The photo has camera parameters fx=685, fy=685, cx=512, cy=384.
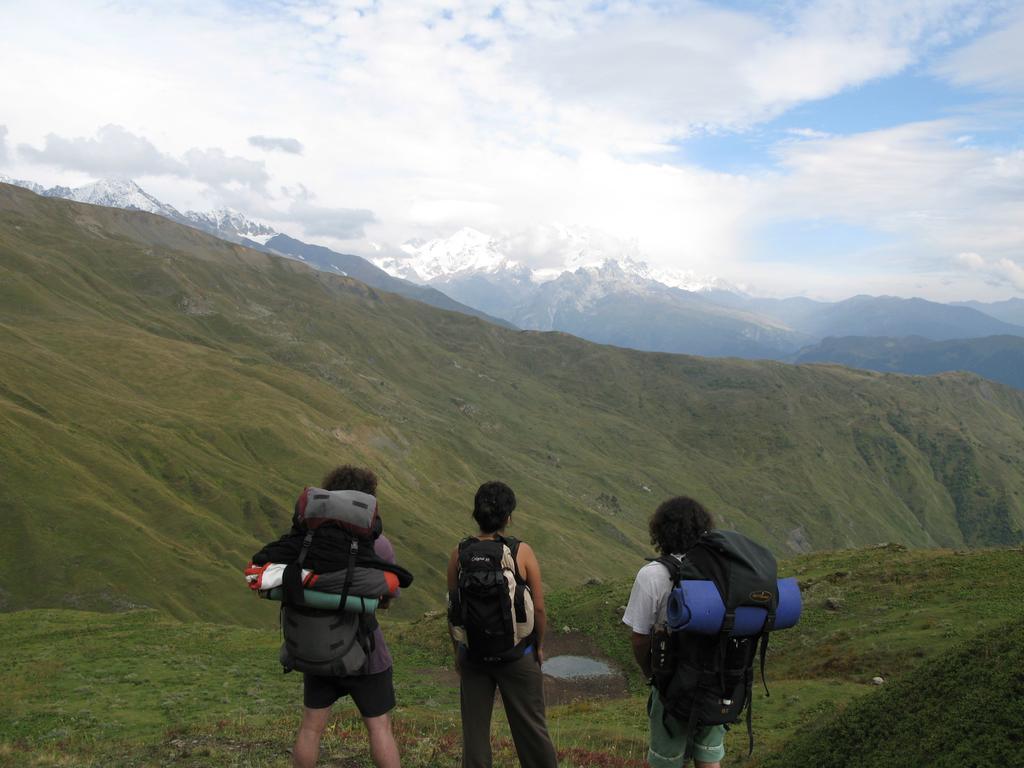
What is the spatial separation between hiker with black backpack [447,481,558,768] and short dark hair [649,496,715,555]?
1558 mm

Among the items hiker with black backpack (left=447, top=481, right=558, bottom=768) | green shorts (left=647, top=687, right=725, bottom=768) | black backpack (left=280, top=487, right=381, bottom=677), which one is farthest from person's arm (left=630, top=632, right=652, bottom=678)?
black backpack (left=280, top=487, right=381, bottom=677)

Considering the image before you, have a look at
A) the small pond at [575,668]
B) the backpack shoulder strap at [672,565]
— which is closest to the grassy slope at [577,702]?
the small pond at [575,668]

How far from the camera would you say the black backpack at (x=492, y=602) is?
26.8ft

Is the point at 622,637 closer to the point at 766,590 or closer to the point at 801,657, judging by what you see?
the point at 801,657

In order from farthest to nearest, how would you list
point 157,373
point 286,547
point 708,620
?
point 157,373 < point 286,547 < point 708,620

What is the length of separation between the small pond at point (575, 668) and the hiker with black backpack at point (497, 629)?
1896cm

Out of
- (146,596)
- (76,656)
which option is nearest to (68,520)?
(146,596)

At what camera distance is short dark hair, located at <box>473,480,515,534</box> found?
8.55 metres

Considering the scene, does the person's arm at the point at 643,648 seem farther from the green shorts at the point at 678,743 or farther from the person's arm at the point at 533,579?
the person's arm at the point at 533,579

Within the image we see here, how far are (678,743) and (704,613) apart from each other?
6.85 ft

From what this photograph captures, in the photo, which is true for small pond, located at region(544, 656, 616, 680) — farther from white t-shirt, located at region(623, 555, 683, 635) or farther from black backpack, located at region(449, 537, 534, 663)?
white t-shirt, located at region(623, 555, 683, 635)

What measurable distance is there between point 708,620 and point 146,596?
261 feet

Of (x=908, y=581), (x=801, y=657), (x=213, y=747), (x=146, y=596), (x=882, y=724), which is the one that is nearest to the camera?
(x=882, y=724)

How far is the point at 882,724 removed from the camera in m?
8.98
